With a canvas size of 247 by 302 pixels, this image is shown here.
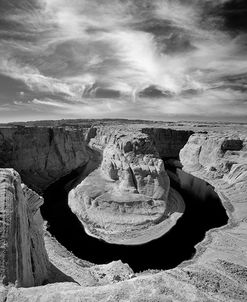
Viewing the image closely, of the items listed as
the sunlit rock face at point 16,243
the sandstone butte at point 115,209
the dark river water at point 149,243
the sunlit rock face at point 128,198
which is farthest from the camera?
the sunlit rock face at point 128,198

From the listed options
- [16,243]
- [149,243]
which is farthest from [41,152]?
[16,243]

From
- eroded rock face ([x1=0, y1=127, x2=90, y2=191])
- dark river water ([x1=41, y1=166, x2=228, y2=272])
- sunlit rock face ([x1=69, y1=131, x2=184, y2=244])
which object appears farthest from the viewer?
eroded rock face ([x1=0, y1=127, x2=90, y2=191])

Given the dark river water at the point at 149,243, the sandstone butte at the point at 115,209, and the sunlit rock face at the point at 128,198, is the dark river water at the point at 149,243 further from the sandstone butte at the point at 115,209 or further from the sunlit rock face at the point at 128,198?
the sandstone butte at the point at 115,209

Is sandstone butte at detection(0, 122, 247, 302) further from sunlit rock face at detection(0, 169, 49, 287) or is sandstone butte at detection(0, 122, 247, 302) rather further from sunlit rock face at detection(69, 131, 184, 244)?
sunlit rock face at detection(69, 131, 184, 244)

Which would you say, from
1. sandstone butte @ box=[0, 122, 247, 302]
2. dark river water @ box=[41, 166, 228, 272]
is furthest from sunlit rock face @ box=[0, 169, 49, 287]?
dark river water @ box=[41, 166, 228, 272]

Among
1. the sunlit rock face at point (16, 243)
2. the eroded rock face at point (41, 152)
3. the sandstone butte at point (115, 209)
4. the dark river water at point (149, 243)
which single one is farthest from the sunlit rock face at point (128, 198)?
the sunlit rock face at point (16, 243)

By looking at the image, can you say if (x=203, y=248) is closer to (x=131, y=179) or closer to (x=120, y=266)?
(x=120, y=266)
